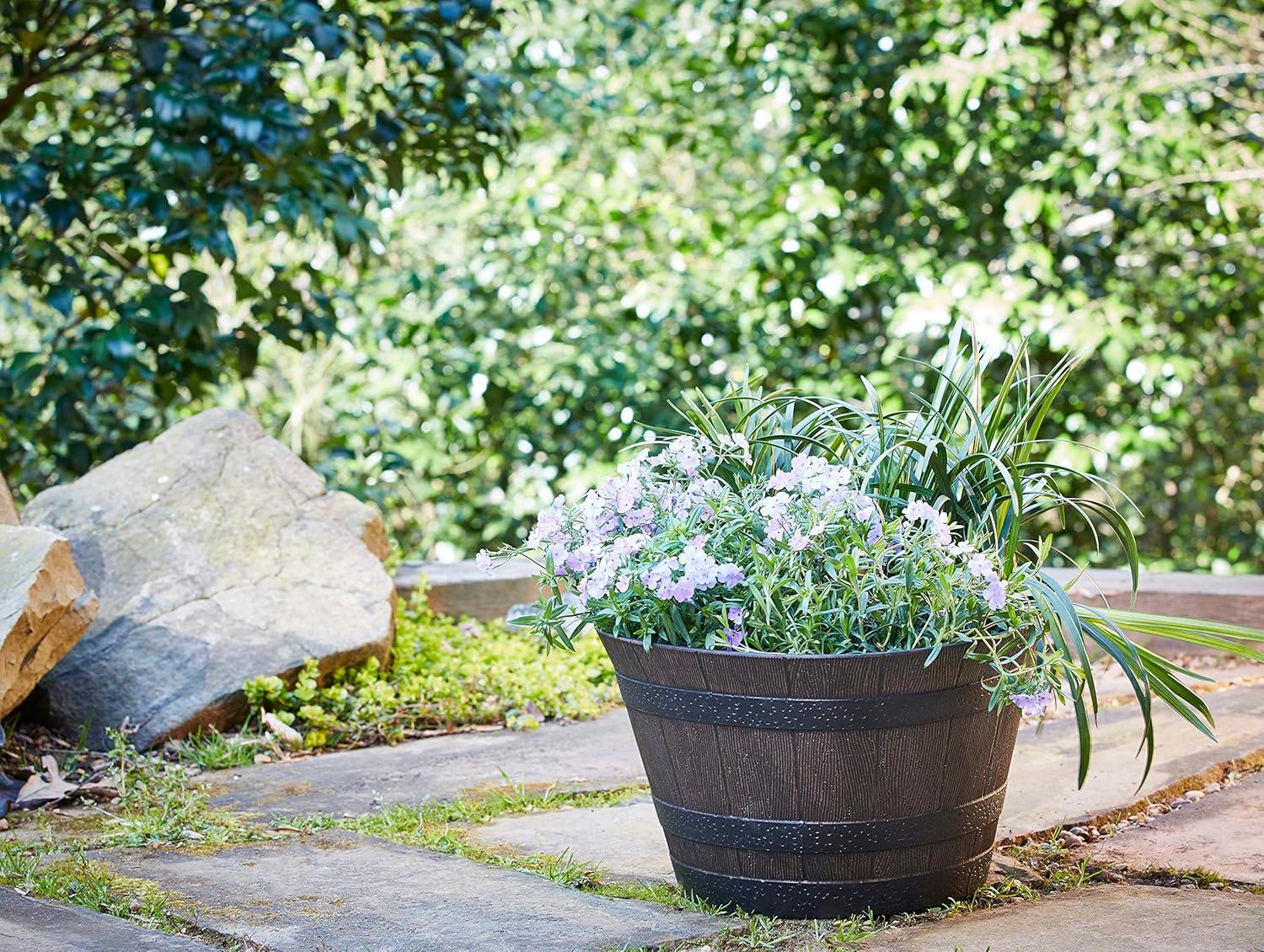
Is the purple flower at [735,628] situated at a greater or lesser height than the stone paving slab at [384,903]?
greater

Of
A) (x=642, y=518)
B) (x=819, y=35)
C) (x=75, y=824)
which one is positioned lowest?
(x=75, y=824)

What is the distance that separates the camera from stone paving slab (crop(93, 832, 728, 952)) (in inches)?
71.9

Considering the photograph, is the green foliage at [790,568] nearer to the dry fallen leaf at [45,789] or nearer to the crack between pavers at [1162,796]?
the crack between pavers at [1162,796]

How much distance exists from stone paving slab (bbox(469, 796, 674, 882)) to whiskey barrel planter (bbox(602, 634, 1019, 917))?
245 millimetres

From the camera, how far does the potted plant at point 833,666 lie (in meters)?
1.85

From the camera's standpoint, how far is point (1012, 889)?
2.11 meters

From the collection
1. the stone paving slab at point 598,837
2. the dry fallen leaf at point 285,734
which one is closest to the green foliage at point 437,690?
the dry fallen leaf at point 285,734

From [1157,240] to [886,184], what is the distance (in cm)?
126

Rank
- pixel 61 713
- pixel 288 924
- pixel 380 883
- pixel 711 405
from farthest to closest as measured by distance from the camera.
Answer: pixel 61 713 → pixel 711 405 → pixel 380 883 → pixel 288 924

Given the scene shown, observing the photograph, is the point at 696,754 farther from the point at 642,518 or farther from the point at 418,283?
the point at 418,283

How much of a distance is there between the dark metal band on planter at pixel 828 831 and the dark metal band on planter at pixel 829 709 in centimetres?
16

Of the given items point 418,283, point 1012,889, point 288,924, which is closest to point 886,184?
point 418,283

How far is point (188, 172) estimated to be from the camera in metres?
3.88

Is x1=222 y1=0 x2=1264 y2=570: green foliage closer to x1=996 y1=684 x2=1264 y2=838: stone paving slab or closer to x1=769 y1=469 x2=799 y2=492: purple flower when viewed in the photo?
x1=996 y1=684 x2=1264 y2=838: stone paving slab
